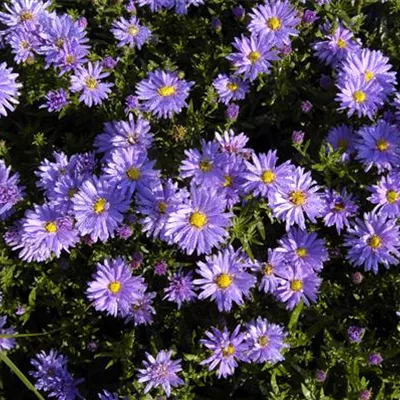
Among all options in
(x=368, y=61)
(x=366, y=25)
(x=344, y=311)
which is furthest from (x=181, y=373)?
(x=366, y=25)

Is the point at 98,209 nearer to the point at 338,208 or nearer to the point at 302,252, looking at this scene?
the point at 302,252

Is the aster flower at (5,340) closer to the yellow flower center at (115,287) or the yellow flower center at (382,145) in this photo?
the yellow flower center at (115,287)

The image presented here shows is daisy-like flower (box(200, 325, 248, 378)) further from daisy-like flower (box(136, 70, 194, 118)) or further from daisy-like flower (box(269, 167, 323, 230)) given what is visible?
daisy-like flower (box(136, 70, 194, 118))

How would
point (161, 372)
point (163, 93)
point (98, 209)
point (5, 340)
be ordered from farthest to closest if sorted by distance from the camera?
point (5, 340)
point (163, 93)
point (98, 209)
point (161, 372)

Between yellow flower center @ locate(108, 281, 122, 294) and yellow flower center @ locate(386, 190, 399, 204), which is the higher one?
yellow flower center @ locate(386, 190, 399, 204)

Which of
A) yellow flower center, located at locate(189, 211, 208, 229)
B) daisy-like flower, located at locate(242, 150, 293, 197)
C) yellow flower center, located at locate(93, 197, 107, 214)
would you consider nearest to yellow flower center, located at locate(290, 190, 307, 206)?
daisy-like flower, located at locate(242, 150, 293, 197)

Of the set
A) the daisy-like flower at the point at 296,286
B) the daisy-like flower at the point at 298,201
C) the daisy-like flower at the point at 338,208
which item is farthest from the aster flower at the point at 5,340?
the daisy-like flower at the point at 338,208

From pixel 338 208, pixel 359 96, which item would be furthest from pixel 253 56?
pixel 338 208
